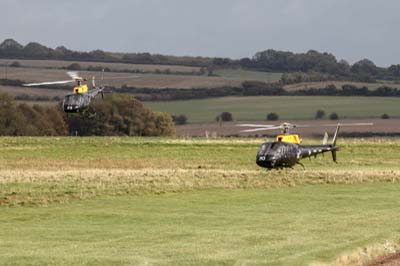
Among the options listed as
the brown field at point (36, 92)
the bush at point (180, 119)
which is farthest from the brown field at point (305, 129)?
the brown field at point (36, 92)

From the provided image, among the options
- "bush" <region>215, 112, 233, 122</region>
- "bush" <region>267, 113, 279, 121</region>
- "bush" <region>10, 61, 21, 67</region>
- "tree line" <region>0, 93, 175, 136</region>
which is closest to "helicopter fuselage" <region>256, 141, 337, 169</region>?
"tree line" <region>0, 93, 175, 136</region>

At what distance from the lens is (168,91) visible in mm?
131250

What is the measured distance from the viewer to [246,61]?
181 m

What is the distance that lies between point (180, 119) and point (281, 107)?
1154cm

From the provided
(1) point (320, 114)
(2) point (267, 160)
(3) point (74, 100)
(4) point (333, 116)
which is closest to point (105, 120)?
(1) point (320, 114)

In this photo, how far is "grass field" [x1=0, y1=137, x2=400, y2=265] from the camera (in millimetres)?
22141

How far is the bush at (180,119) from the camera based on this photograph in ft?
374

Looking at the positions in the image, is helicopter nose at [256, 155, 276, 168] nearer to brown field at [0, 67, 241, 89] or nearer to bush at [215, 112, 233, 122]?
bush at [215, 112, 233, 122]

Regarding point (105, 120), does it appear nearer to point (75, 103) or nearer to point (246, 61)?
point (75, 103)

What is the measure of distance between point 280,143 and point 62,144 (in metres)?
23.7

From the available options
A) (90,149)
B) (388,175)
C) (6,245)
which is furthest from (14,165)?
(6,245)

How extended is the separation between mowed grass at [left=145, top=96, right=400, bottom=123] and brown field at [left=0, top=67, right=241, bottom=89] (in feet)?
20.3

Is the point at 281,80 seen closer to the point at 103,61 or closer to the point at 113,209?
the point at 103,61

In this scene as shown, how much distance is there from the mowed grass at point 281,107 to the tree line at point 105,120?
6588 mm
